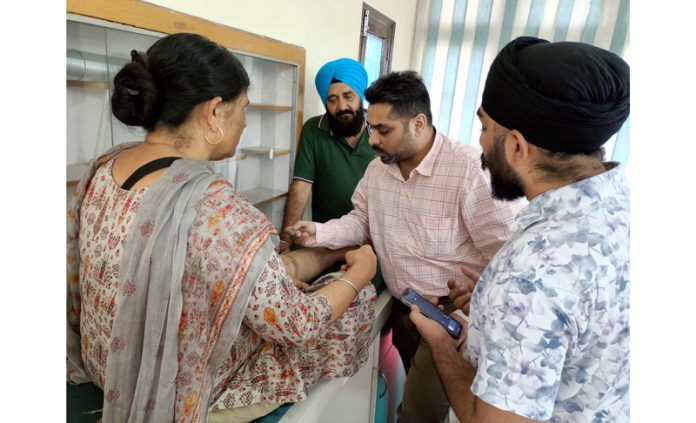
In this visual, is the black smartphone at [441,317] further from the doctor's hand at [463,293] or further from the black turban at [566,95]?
the black turban at [566,95]

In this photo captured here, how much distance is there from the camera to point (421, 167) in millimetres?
1549

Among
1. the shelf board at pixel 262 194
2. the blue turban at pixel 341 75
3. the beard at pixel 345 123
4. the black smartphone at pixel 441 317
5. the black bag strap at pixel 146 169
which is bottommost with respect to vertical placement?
the black smartphone at pixel 441 317

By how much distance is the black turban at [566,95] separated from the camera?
0.70 metres

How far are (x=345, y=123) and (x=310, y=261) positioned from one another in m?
0.90

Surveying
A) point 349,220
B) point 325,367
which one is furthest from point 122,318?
point 349,220

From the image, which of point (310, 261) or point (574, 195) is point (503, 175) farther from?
point (310, 261)

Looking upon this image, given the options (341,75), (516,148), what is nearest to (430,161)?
(516,148)

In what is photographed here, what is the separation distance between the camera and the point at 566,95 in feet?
2.32

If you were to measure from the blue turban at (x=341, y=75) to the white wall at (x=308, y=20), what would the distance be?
18cm

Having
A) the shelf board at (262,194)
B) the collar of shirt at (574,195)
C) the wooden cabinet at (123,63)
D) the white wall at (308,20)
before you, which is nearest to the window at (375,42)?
the white wall at (308,20)

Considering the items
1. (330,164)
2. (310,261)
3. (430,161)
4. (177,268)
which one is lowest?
(310,261)

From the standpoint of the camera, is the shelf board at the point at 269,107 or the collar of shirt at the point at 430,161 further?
the shelf board at the point at 269,107
